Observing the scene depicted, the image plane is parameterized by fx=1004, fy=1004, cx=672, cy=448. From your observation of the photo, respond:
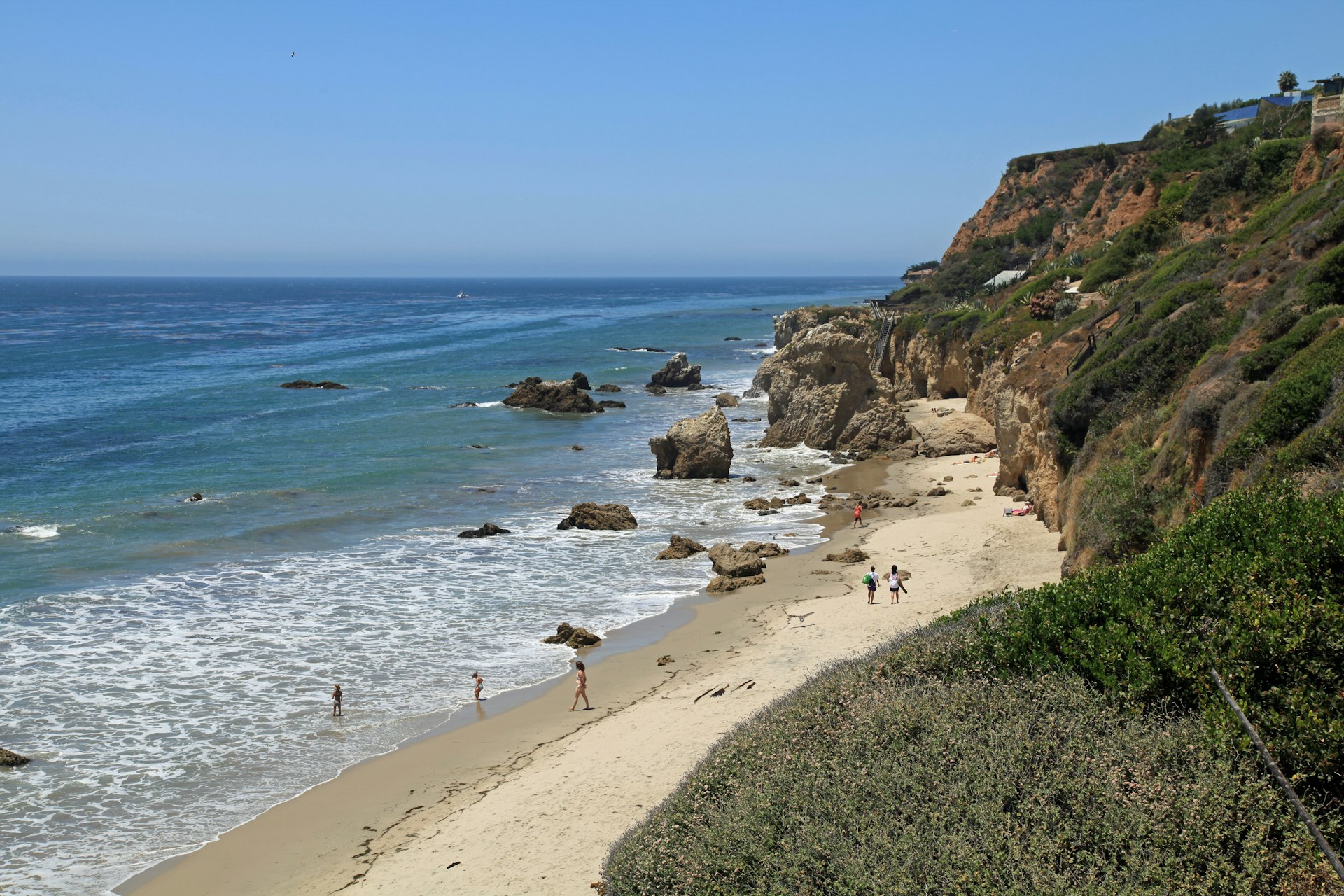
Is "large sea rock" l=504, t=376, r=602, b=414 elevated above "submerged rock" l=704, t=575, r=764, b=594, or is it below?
above

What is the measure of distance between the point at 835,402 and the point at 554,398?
1883cm

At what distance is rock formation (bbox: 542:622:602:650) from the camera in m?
18.8

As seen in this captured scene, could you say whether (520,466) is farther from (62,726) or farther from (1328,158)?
(1328,158)

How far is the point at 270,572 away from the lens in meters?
24.3

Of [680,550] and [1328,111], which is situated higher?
[1328,111]

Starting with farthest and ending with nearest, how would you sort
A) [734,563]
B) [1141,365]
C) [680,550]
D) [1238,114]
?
[1238,114], [680,550], [734,563], [1141,365]

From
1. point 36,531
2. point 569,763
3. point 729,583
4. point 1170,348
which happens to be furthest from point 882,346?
point 569,763

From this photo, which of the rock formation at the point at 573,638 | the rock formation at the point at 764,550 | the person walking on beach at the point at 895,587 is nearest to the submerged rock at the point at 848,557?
the rock formation at the point at 764,550

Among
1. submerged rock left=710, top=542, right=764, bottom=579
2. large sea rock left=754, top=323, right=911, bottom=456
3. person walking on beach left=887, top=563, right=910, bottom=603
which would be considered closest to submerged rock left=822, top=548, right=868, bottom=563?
submerged rock left=710, top=542, right=764, bottom=579

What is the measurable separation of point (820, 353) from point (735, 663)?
77.5 ft

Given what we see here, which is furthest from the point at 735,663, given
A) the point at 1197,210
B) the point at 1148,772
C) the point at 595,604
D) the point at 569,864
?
the point at 1197,210

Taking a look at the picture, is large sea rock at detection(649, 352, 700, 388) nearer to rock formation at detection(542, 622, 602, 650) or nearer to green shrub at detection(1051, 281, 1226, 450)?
green shrub at detection(1051, 281, 1226, 450)

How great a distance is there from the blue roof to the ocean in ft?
107

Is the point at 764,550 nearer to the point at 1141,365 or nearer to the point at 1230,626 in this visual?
the point at 1141,365
